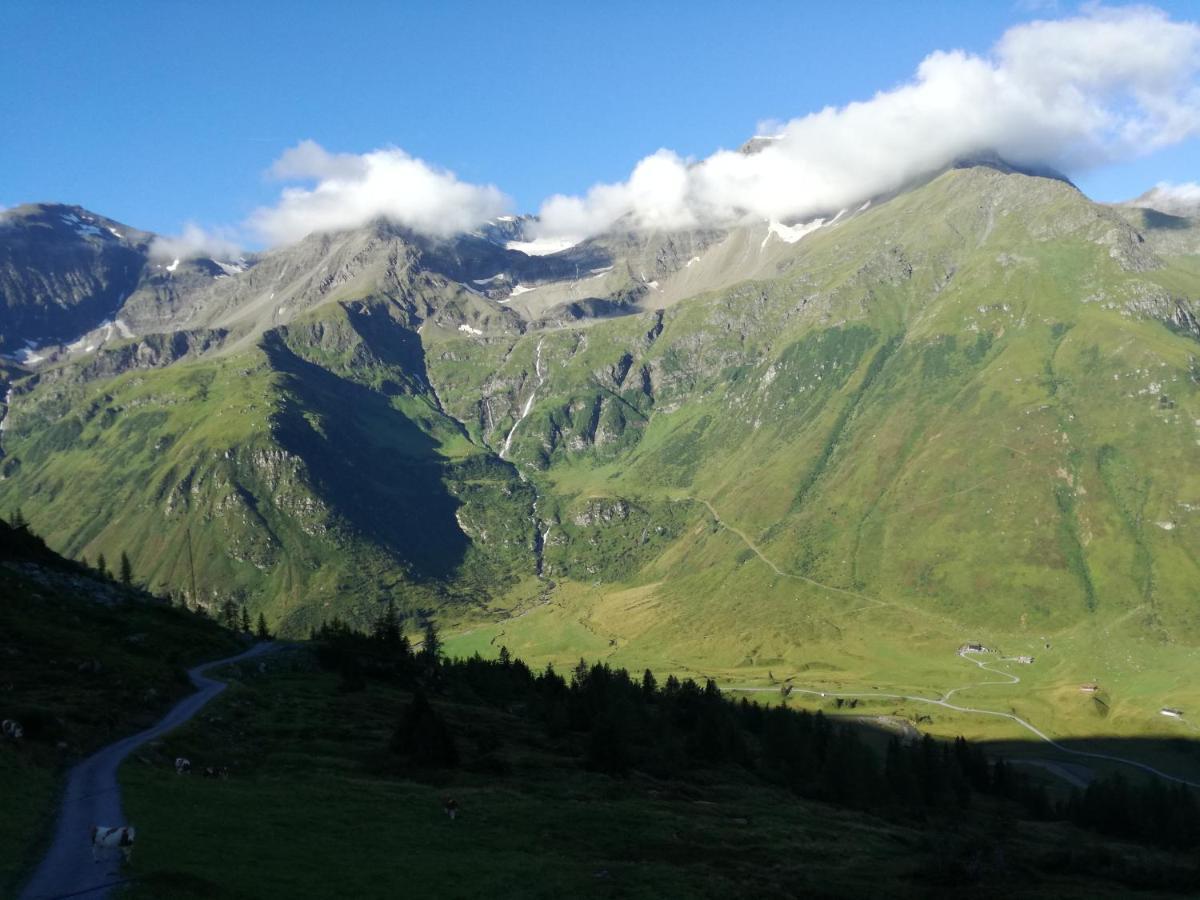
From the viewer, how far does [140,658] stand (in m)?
103

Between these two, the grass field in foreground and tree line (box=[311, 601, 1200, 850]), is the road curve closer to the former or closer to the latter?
the grass field in foreground

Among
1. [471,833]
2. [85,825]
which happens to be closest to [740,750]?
[471,833]

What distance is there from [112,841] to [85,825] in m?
7.17

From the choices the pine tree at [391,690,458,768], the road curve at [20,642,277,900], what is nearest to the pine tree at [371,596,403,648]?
the pine tree at [391,690,458,768]

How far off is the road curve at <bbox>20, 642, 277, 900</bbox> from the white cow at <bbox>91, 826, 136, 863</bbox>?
38 centimetres

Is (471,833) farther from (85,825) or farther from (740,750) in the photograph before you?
(740,750)

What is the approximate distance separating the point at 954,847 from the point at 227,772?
176 ft

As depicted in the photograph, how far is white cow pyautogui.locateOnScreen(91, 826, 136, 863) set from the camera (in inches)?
1495

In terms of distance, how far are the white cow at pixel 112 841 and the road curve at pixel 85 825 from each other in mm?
383

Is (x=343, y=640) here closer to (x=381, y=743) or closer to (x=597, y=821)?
(x=381, y=743)

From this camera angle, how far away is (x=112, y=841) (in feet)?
125

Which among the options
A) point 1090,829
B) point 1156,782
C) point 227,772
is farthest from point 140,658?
point 1156,782

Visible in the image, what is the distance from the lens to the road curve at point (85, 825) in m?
34.6

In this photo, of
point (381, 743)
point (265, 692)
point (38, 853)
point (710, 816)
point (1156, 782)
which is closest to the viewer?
point (38, 853)
